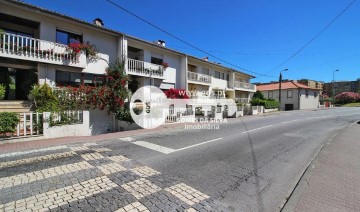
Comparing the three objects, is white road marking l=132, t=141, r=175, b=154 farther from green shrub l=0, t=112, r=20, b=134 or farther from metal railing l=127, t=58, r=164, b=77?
metal railing l=127, t=58, r=164, b=77

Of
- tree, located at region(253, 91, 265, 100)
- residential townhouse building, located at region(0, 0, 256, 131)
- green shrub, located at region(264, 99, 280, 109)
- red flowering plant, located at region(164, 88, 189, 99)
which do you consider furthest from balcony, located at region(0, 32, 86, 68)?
tree, located at region(253, 91, 265, 100)

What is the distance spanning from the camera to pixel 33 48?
11.3m

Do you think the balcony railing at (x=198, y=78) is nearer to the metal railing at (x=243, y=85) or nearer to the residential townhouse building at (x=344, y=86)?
the metal railing at (x=243, y=85)

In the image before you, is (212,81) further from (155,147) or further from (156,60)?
(155,147)

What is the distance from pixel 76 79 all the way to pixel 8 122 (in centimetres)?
673

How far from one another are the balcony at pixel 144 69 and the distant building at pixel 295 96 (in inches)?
1377

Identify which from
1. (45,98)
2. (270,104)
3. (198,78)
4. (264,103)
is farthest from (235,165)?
(270,104)

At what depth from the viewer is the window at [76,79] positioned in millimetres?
13350

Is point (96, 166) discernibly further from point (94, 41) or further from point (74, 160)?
point (94, 41)

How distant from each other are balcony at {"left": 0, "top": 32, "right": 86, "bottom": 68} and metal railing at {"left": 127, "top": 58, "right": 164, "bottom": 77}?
4.09 m

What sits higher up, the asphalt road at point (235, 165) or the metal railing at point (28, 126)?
the metal railing at point (28, 126)

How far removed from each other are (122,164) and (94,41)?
1246cm

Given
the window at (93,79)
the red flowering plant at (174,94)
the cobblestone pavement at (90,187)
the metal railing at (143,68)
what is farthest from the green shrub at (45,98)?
the red flowering plant at (174,94)

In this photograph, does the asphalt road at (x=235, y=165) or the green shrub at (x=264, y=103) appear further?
the green shrub at (x=264, y=103)
